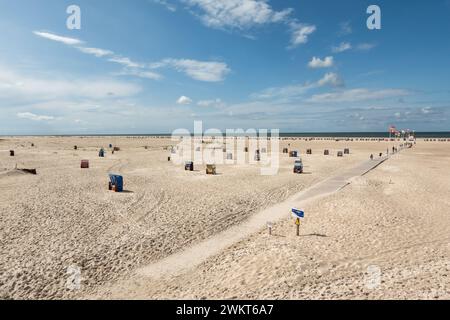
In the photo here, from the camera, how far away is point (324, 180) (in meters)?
25.2

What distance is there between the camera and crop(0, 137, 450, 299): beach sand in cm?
880

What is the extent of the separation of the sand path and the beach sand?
0.30 meters

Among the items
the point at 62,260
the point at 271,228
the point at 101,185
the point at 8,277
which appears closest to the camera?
the point at 8,277

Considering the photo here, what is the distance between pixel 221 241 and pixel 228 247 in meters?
0.72

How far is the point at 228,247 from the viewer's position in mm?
11891

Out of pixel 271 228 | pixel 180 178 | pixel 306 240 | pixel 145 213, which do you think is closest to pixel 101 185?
pixel 180 178

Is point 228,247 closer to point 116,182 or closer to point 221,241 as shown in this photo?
point 221,241

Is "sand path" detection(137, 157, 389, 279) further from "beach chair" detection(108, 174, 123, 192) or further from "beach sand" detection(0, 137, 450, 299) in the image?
"beach chair" detection(108, 174, 123, 192)

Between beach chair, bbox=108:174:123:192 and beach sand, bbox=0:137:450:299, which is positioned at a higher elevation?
beach chair, bbox=108:174:123:192

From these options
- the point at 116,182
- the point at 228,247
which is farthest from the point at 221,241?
the point at 116,182

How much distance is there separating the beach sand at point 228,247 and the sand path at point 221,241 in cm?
30

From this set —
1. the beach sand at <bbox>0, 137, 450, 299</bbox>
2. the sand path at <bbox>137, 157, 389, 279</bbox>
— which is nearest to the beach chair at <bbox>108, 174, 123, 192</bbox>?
the beach sand at <bbox>0, 137, 450, 299</bbox>
